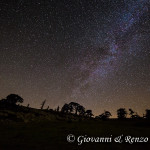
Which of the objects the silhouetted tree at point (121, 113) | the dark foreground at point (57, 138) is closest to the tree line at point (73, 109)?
the silhouetted tree at point (121, 113)

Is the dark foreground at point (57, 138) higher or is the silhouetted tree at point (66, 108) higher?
the silhouetted tree at point (66, 108)

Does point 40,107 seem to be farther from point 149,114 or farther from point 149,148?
point 149,148

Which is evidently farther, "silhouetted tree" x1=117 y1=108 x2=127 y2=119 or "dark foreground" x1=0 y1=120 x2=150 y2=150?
"silhouetted tree" x1=117 y1=108 x2=127 y2=119

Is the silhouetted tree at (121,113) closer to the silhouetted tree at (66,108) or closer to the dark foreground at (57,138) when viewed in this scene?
the silhouetted tree at (66,108)

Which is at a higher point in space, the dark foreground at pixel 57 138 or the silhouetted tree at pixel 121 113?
the silhouetted tree at pixel 121 113

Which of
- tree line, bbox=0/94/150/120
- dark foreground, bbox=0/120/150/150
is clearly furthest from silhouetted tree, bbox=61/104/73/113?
dark foreground, bbox=0/120/150/150

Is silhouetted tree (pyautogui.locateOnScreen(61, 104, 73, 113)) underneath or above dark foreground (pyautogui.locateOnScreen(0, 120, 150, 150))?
above

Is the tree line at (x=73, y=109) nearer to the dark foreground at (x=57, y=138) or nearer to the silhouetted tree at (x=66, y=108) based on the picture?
the silhouetted tree at (x=66, y=108)

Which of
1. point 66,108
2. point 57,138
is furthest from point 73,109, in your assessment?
point 57,138

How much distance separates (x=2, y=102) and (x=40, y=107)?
22.7 meters

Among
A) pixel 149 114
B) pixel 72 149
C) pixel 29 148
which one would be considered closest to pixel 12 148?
pixel 29 148

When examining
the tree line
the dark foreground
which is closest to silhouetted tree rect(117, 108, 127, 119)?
the tree line

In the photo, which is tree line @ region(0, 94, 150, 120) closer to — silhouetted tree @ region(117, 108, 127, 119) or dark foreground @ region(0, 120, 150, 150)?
silhouetted tree @ region(117, 108, 127, 119)

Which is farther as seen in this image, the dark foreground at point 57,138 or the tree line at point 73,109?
the tree line at point 73,109
